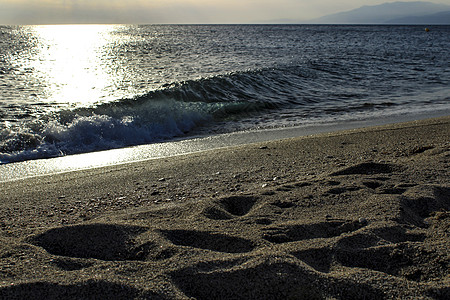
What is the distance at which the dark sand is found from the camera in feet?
5.53

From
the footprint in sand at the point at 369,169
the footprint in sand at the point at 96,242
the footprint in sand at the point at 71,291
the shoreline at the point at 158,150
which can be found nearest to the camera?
the footprint in sand at the point at 71,291

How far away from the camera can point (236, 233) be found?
2230mm

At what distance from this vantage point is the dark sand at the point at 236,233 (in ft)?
5.53

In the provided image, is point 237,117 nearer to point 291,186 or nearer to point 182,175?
point 182,175

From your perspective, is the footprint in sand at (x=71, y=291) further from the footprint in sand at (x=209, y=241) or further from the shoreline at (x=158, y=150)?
the shoreline at (x=158, y=150)

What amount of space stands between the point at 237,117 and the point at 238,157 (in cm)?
426

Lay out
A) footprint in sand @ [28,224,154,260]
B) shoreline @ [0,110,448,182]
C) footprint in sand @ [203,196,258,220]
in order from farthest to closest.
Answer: shoreline @ [0,110,448,182] < footprint in sand @ [203,196,258,220] < footprint in sand @ [28,224,154,260]

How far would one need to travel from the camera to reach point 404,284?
5.55 ft

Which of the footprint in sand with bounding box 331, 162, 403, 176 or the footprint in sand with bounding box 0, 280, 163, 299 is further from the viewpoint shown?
the footprint in sand with bounding box 331, 162, 403, 176

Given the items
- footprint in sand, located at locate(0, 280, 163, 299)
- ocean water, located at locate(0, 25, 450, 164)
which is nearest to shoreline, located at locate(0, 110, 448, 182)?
ocean water, located at locate(0, 25, 450, 164)

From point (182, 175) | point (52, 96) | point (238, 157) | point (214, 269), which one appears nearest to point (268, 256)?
point (214, 269)

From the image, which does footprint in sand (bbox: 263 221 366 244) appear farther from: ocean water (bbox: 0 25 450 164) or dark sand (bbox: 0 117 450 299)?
ocean water (bbox: 0 25 450 164)

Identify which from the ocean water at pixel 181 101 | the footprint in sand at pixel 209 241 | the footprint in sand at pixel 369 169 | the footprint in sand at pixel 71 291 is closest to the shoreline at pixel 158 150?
the ocean water at pixel 181 101

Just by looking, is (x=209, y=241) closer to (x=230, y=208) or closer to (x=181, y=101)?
(x=230, y=208)
